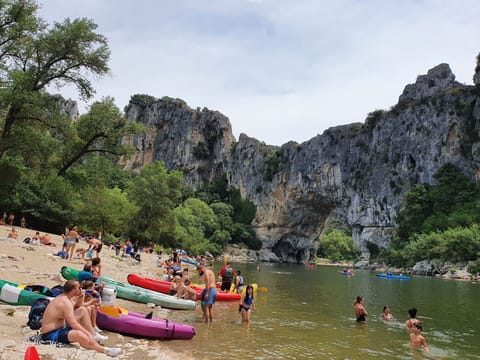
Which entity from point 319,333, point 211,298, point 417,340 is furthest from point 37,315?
point 417,340

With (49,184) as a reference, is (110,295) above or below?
below

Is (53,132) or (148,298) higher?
(53,132)

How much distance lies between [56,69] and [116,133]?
4797 millimetres

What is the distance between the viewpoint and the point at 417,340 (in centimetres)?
970

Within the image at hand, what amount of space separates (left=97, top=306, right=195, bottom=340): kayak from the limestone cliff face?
61818mm

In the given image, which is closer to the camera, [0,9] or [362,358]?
[362,358]

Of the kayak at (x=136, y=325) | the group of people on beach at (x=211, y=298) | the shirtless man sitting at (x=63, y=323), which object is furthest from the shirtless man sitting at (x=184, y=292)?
the shirtless man sitting at (x=63, y=323)

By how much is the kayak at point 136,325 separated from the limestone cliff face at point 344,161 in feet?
203

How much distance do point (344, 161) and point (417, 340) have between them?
69.0 meters

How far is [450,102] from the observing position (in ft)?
209

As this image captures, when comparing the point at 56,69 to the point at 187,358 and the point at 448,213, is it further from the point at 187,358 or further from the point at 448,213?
the point at 448,213

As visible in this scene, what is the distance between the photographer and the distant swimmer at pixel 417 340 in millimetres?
9641

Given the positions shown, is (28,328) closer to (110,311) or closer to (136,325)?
(110,311)

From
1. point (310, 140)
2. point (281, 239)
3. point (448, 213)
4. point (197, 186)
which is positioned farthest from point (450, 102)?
point (197, 186)
